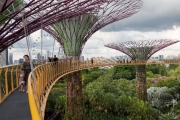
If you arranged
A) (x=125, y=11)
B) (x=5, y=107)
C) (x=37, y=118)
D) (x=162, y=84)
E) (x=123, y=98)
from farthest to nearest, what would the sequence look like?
(x=162, y=84) < (x=123, y=98) < (x=125, y=11) < (x=5, y=107) < (x=37, y=118)

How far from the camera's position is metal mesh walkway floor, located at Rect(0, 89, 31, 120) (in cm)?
522

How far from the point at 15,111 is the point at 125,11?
12212mm

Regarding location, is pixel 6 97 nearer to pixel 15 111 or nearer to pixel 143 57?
pixel 15 111

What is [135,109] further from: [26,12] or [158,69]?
[158,69]

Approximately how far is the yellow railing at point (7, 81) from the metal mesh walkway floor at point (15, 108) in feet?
1.12

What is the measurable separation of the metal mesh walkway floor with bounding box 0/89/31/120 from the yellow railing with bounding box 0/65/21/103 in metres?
0.34

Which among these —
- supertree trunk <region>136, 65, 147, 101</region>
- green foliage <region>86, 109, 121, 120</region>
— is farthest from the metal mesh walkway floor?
green foliage <region>86, 109, 121, 120</region>

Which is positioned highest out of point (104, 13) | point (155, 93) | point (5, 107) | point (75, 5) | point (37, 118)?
point (104, 13)

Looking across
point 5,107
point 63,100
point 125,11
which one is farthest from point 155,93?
point 5,107

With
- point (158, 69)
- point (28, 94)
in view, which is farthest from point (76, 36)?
point (158, 69)

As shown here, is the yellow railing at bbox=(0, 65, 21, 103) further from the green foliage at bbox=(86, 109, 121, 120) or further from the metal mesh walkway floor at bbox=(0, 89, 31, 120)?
the green foliage at bbox=(86, 109, 121, 120)

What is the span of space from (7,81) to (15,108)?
94.8 inches

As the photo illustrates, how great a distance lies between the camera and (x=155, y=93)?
2636cm

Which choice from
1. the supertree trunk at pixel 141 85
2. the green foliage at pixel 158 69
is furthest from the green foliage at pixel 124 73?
the supertree trunk at pixel 141 85
